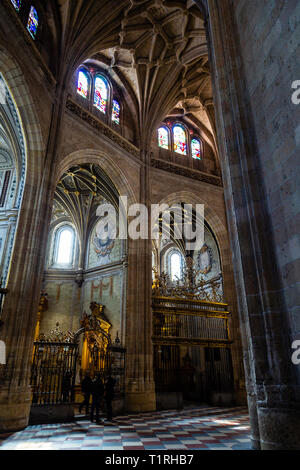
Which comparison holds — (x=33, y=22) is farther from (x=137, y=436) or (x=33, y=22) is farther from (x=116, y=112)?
(x=137, y=436)

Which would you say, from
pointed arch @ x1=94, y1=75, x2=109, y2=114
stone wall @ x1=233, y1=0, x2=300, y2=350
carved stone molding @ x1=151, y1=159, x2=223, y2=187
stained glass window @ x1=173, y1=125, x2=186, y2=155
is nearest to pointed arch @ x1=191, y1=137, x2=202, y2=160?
stained glass window @ x1=173, y1=125, x2=186, y2=155

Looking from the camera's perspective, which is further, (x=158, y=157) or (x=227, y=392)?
(x=158, y=157)

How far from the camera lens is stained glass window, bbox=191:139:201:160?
19.6 metres

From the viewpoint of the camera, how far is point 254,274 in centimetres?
486

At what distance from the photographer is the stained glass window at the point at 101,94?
15481mm

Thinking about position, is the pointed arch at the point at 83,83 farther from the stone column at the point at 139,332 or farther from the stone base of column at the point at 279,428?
the stone base of column at the point at 279,428

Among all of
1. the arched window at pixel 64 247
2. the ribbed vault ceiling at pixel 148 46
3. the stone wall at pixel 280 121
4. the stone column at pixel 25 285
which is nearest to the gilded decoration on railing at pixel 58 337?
the stone column at pixel 25 285

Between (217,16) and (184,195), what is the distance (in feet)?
35.6

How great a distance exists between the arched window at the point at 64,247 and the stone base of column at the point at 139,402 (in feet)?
33.7

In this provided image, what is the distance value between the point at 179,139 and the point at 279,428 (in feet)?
58.0

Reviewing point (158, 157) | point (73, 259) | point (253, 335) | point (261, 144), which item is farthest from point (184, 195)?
point (253, 335)

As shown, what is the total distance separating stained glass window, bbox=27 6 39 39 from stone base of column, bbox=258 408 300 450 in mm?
13303

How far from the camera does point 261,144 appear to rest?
534 cm
